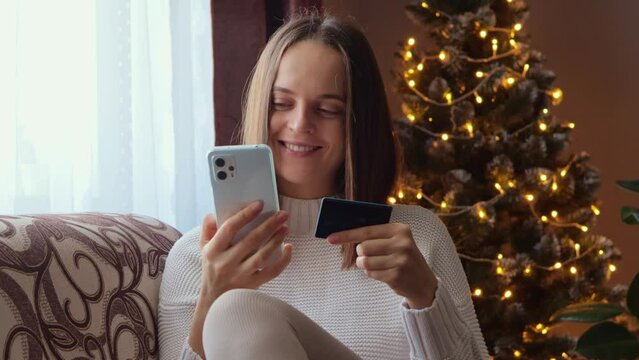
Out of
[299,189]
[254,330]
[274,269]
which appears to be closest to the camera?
[254,330]

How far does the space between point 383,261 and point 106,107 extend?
955mm

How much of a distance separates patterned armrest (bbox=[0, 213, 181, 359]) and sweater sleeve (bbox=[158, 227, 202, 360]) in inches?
0.9

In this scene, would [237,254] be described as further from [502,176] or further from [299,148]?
[502,176]

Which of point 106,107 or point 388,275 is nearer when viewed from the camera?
point 388,275

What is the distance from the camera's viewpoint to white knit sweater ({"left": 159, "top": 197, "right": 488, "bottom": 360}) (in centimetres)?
135

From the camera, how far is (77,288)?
49.6 inches

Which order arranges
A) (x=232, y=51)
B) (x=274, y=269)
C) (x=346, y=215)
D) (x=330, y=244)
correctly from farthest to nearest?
(x=232, y=51)
(x=330, y=244)
(x=274, y=269)
(x=346, y=215)

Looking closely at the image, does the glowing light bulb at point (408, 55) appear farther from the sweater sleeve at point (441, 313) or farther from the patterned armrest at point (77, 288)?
the patterned armrest at point (77, 288)

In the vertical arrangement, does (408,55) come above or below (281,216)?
above

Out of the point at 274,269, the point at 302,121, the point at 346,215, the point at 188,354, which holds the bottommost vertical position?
the point at 188,354

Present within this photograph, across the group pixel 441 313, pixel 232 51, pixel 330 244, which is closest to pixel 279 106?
pixel 330 244

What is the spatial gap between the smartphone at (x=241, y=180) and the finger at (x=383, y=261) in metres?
0.16

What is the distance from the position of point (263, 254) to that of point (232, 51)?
1187 mm

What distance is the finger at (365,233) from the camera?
1252 millimetres
